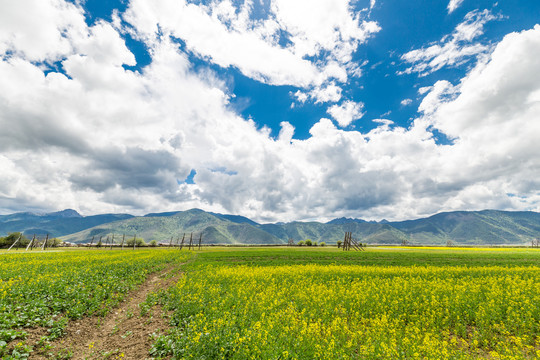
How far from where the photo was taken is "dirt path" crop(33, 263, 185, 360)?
10617 mm

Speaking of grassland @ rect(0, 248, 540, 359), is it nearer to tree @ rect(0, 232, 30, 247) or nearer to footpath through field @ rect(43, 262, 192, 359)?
footpath through field @ rect(43, 262, 192, 359)

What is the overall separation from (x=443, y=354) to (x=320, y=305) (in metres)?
7.00

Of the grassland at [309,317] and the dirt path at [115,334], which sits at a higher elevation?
the grassland at [309,317]

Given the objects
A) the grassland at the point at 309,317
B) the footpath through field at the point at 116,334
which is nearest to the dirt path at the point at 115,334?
the footpath through field at the point at 116,334

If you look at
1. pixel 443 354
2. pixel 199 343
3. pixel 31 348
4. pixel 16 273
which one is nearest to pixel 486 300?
pixel 443 354

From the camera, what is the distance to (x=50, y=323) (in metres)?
12.0

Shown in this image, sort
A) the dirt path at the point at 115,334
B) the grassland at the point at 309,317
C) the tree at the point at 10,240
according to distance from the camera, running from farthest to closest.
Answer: the tree at the point at 10,240 < the dirt path at the point at 115,334 < the grassland at the point at 309,317

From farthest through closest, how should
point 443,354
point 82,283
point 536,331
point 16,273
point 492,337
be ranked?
point 16,273, point 82,283, point 536,331, point 492,337, point 443,354

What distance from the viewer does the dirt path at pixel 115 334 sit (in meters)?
10.6

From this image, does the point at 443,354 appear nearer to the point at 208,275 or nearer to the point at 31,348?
the point at 31,348

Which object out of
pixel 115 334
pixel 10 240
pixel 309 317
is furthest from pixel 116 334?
pixel 10 240

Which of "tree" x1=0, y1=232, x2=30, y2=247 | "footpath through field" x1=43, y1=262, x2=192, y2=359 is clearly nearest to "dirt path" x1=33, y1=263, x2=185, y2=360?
"footpath through field" x1=43, y1=262, x2=192, y2=359

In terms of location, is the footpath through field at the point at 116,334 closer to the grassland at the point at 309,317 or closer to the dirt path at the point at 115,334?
the dirt path at the point at 115,334

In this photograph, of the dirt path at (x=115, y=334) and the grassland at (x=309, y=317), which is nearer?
the grassland at (x=309, y=317)
